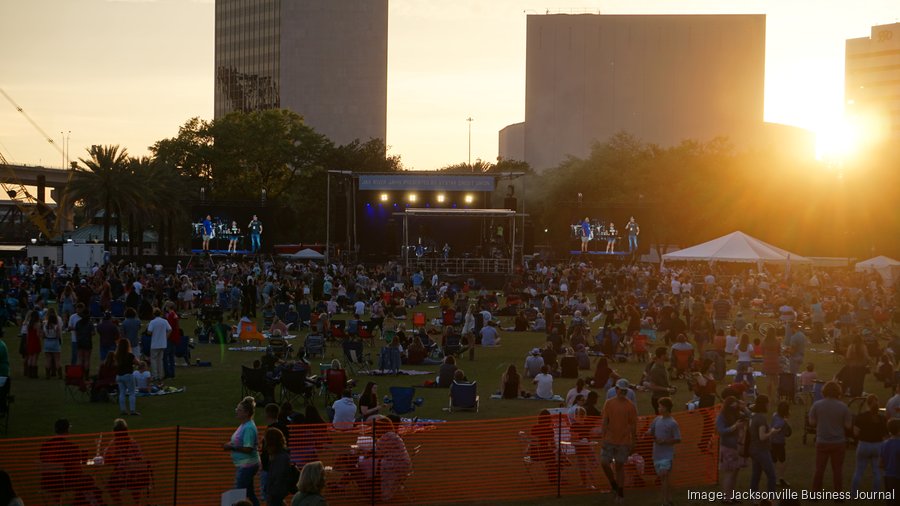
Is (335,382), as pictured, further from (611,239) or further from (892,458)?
(611,239)

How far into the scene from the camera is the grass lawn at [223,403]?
47.9ft

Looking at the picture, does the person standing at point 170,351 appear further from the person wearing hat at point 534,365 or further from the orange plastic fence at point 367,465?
the person wearing hat at point 534,365

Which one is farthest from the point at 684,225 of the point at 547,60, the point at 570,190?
the point at 547,60

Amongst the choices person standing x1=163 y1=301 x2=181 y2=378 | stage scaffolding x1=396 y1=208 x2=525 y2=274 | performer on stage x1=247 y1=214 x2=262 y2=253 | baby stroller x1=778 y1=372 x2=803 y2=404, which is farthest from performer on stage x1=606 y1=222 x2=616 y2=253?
baby stroller x1=778 y1=372 x2=803 y2=404

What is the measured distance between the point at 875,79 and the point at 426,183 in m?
140

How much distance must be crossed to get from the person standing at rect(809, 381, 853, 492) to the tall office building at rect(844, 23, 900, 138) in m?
172

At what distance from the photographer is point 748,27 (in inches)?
4545

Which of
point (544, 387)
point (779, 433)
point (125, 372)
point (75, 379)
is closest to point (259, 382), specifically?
point (125, 372)

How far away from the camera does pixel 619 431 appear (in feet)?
36.9

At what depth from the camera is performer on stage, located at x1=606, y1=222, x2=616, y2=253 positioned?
58312 millimetres

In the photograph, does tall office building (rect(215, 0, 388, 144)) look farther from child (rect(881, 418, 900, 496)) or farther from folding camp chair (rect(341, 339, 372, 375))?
child (rect(881, 418, 900, 496))

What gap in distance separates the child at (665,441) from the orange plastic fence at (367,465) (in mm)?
1134

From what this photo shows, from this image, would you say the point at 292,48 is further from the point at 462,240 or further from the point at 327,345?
the point at 327,345

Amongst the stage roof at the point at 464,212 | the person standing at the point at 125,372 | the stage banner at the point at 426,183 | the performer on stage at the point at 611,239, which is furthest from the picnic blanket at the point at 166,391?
the performer on stage at the point at 611,239
